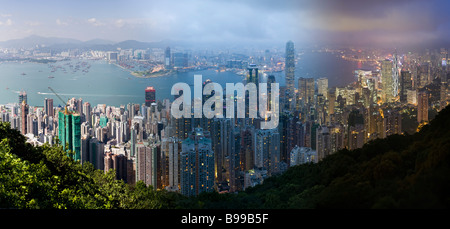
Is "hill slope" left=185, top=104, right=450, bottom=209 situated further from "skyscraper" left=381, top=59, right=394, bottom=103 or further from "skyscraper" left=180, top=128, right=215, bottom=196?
"skyscraper" left=180, top=128, right=215, bottom=196

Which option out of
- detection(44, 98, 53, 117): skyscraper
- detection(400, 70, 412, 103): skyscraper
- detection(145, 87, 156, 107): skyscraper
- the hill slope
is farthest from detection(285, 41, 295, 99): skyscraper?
the hill slope

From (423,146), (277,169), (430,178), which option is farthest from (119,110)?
(430,178)

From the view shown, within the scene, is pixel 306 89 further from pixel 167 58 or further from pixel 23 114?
pixel 23 114

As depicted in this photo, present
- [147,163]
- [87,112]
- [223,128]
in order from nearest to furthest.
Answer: [147,163] → [223,128] → [87,112]

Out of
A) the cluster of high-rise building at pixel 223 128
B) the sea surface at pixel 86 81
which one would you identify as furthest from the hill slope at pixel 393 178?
the sea surface at pixel 86 81

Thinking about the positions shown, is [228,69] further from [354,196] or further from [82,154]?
[354,196]

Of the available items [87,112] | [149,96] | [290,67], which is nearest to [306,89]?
[290,67]

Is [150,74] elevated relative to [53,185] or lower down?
elevated

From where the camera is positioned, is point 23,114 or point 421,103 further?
point 23,114
